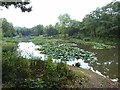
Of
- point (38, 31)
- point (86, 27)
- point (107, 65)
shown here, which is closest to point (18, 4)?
point (107, 65)

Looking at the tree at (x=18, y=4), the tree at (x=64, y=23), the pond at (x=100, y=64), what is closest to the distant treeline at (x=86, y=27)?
the tree at (x=64, y=23)

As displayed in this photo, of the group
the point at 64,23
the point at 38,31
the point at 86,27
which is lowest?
the point at 38,31

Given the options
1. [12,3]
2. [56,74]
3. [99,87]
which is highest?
[12,3]

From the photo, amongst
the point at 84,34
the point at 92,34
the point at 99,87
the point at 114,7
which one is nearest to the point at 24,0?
the point at 99,87

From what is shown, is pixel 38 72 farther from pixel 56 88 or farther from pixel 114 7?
pixel 114 7

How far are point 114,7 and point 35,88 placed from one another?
37539mm

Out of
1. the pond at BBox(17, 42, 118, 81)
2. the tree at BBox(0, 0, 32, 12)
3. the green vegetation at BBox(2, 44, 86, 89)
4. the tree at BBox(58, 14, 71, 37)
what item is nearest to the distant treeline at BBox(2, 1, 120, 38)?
the tree at BBox(58, 14, 71, 37)

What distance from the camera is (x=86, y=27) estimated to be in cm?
5141

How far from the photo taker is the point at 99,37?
46.8 m

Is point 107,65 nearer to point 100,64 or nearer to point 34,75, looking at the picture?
point 100,64

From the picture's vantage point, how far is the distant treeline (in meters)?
39.6

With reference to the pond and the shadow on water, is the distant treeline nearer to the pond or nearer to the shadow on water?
the pond

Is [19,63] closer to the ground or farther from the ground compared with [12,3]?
closer to the ground

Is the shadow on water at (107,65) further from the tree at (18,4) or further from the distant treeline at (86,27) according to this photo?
the distant treeline at (86,27)
